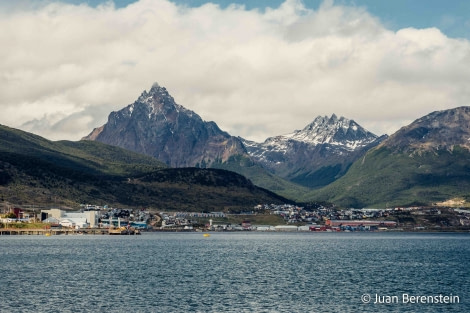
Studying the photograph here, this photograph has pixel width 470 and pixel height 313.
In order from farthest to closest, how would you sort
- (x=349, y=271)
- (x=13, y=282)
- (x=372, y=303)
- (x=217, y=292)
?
(x=349, y=271) < (x=13, y=282) < (x=217, y=292) < (x=372, y=303)

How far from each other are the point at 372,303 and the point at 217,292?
23.3 metres

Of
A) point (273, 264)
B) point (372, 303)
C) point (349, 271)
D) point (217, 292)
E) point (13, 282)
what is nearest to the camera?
point (372, 303)

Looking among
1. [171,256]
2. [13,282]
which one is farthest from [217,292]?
[171,256]

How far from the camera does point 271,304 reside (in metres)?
90.6

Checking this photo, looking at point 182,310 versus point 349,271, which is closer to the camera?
point 182,310

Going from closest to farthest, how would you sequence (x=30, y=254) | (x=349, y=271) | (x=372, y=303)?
(x=372, y=303) < (x=349, y=271) < (x=30, y=254)

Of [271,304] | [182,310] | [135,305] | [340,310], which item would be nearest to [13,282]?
[135,305]

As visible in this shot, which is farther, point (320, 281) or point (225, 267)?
point (225, 267)

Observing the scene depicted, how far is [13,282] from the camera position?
111625mm

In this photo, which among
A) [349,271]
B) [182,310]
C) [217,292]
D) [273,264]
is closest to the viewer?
[182,310]

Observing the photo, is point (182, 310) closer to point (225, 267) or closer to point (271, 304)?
point (271, 304)

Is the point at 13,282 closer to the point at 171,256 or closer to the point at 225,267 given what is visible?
the point at 225,267

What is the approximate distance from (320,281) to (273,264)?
115ft

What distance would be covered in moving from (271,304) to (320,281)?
2836cm
